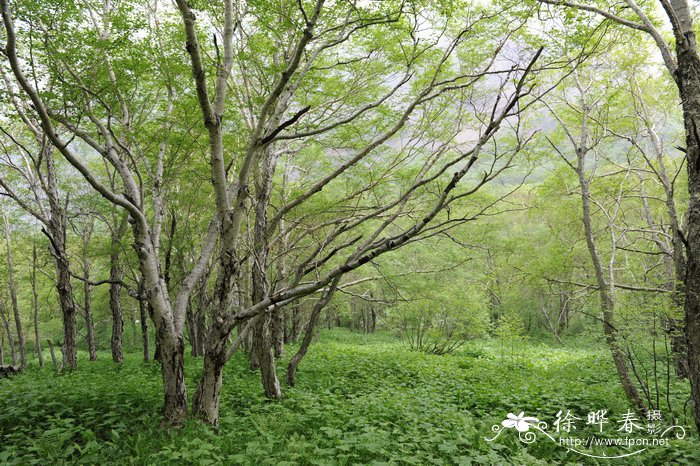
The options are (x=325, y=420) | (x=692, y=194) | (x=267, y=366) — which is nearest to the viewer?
(x=692, y=194)

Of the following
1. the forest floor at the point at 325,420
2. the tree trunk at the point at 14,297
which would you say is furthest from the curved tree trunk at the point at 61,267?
the tree trunk at the point at 14,297

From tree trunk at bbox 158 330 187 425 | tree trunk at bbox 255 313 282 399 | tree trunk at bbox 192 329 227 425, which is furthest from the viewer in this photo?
tree trunk at bbox 255 313 282 399

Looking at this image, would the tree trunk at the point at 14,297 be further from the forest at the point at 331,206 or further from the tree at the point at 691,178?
the tree at the point at 691,178

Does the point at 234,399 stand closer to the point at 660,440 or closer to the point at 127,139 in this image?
the point at 127,139

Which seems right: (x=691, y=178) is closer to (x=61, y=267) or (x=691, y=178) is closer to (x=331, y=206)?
(x=331, y=206)

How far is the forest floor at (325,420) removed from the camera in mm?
4020

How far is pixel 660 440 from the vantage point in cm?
484

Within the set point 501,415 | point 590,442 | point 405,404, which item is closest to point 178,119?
point 405,404

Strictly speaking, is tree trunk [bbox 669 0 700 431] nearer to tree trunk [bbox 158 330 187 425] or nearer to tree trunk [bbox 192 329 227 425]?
tree trunk [bbox 192 329 227 425]

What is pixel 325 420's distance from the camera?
5441mm

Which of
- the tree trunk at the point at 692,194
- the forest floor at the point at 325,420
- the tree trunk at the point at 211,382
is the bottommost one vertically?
the forest floor at the point at 325,420

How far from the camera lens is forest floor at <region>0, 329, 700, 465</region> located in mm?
4020

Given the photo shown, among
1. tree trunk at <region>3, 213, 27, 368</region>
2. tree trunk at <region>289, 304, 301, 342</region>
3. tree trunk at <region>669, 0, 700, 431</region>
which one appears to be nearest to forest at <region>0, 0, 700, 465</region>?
tree trunk at <region>669, 0, 700, 431</region>

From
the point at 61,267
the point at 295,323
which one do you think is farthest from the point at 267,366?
the point at 295,323
